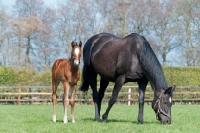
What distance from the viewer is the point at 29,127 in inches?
303

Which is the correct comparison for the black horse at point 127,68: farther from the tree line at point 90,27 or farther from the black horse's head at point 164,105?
the tree line at point 90,27

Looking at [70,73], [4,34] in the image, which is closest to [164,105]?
[70,73]

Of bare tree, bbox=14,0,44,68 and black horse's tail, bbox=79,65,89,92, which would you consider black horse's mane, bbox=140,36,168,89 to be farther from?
bare tree, bbox=14,0,44,68

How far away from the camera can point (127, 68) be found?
8664mm

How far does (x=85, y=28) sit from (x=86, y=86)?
23.7 m

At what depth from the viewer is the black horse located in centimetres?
838

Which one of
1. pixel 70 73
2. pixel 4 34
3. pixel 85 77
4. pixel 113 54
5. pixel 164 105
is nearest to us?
pixel 164 105

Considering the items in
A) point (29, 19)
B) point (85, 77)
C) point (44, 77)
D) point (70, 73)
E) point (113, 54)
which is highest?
point (29, 19)

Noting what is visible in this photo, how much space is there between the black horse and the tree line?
2239cm

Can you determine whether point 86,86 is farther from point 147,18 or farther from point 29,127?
point 147,18

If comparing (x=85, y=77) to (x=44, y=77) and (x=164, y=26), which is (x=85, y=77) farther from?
(x=164, y=26)

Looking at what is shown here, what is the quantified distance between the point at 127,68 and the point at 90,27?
25.7 meters

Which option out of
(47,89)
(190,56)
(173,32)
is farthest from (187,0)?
(47,89)

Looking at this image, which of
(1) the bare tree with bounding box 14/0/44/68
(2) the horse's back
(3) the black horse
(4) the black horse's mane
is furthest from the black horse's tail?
(1) the bare tree with bounding box 14/0/44/68
